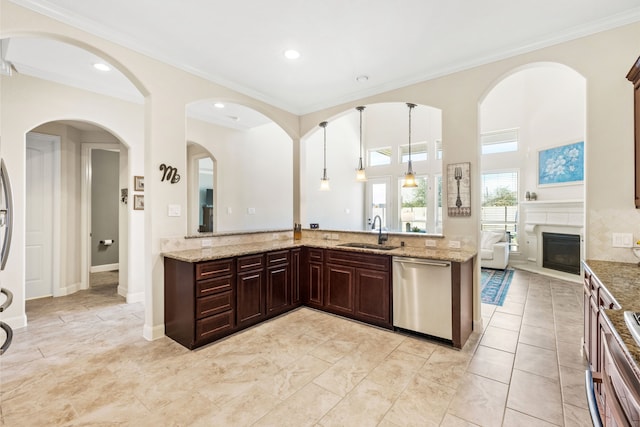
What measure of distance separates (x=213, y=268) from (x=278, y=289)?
38.2 inches

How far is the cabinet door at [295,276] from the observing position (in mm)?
3727

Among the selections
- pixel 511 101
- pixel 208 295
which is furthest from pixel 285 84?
pixel 511 101

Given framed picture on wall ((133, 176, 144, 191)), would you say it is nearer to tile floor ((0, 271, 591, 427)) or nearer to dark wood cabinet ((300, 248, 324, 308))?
tile floor ((0, 271, 591, 427))

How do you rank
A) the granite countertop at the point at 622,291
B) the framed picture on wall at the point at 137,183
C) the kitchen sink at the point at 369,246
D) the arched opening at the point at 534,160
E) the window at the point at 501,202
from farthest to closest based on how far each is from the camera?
the window at the point at 501,202 → the arched opening at the point at 534,160 → the framed picture on wall at the point at 137,183 → the kitchen sink at the point at 369,246 → the granite countertop at the point at 622,291

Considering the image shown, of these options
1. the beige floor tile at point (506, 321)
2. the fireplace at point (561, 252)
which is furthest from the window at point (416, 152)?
the beige floor tile at point (506, 321)

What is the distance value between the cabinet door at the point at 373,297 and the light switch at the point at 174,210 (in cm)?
210

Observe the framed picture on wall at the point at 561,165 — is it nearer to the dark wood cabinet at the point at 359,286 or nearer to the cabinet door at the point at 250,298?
the dark wood cabinet at the point at 359,286

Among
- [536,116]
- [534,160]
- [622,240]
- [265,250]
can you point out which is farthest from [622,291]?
[536,116]

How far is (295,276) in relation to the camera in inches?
149

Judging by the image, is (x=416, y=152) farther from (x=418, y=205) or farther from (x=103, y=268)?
(x=103, y=268)

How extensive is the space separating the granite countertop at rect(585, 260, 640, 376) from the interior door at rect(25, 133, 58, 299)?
6.02m

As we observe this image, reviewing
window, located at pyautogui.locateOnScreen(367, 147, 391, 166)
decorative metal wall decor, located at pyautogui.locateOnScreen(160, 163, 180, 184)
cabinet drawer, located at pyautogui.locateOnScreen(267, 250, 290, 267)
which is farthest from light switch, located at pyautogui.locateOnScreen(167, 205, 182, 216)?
window, located at pyautogui.locateOnScreen(367, 147, 391, 166)

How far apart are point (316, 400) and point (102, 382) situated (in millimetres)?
1631

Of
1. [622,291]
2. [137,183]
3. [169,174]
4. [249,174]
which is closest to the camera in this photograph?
[622,291]
